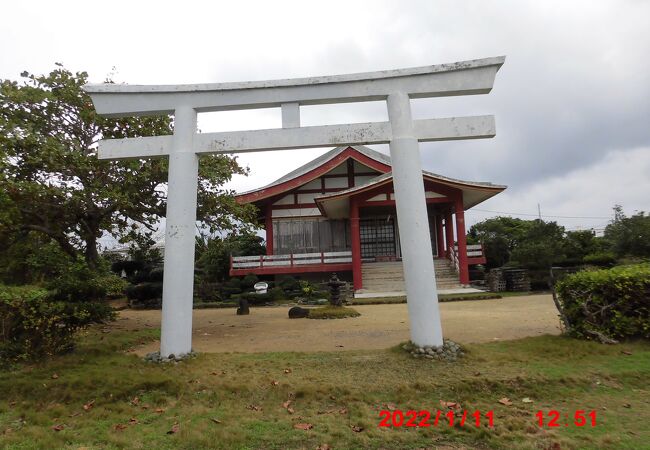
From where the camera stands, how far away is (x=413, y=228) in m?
5.93

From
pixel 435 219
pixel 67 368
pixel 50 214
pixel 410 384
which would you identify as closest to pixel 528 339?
pixel 410 384

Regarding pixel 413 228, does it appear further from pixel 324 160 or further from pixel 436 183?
pixel 324 160

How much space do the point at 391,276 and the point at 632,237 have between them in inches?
382

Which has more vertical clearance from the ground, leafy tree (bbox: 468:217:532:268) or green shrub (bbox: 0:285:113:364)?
leafy tree (bbox: 468:217:532:268)

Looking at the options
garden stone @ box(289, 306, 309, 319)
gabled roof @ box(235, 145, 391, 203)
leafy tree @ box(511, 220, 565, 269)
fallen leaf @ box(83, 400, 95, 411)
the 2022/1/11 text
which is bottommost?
the 2022/1/11 text

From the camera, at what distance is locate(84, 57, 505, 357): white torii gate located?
5.95m

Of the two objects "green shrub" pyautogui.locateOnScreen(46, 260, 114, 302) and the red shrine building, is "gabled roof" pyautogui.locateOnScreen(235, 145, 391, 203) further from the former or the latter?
"green shrub" pyautogui.locateOnScreen(46, 260, 114, 302)

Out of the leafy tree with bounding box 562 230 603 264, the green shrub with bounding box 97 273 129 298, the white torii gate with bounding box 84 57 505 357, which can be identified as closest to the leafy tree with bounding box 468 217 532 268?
the leafy tree with bounding box 562 230 603 264

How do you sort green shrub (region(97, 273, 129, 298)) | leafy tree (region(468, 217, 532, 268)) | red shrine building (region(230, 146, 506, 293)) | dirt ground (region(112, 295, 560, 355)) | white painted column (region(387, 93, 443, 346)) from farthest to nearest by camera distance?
leafy tree (region(468, 217, 532, 268)) → red shrine building (region(230, 146, 506, 293)) → dirt ground (region(112, 295, 560, 355)) → green shrub (region(97, 273, 129, 298)) → white painted column (region(387, 93, 443, 346))

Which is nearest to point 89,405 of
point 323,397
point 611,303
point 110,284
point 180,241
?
point 180,241

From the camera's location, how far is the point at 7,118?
782 centimetres

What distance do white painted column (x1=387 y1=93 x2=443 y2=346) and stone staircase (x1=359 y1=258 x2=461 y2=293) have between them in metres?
11.3

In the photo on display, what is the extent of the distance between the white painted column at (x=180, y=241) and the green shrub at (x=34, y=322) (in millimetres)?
1384

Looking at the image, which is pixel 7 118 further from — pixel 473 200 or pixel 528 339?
pixel 473 200
